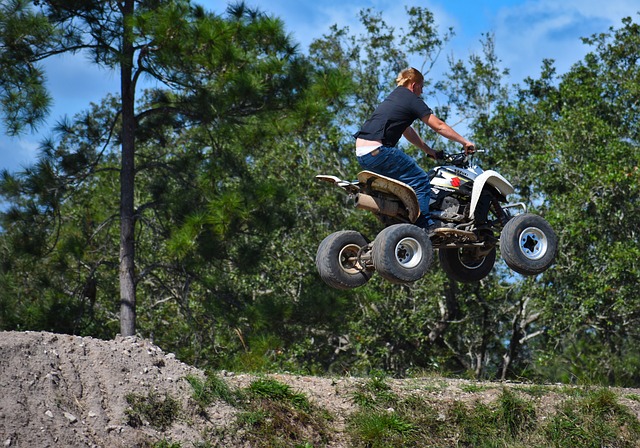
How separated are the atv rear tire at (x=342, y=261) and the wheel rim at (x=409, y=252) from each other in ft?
1.58

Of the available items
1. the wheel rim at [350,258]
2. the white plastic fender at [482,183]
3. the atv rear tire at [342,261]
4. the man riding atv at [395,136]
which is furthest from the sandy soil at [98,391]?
the man riding atv at [395,136]

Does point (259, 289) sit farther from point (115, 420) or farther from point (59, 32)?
point (115, 420)

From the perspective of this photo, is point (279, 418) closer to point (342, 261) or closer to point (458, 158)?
point (342, 261)

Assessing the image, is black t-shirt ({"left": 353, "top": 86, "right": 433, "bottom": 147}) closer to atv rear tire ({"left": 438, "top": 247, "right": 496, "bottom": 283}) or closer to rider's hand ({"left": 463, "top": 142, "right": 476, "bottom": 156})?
rider's hand ({"left": 463, "top": 142, "right": 476, "bottom": 156})

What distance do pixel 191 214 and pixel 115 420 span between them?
7415 mm

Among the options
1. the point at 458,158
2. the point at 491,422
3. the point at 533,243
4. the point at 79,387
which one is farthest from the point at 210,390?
the point at 533,243

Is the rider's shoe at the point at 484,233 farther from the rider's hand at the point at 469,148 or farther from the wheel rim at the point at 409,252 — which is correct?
the wheel rim at the point at 409,252

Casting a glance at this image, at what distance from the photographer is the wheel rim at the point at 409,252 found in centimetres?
839

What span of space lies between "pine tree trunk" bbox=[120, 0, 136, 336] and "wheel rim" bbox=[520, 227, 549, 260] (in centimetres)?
809

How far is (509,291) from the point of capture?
19219 millimetres

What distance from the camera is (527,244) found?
8.87 metres

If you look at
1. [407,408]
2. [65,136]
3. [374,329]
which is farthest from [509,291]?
[407,408]

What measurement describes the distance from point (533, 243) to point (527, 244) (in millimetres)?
75

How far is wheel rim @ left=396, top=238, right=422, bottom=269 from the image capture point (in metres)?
8.39
